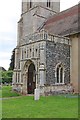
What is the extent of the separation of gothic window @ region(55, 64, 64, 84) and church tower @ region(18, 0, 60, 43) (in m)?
10.5

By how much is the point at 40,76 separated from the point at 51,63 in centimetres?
170

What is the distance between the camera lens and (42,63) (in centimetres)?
2008

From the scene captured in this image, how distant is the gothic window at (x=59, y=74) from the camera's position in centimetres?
2125

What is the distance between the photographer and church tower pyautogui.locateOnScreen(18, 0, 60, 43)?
3104 cm

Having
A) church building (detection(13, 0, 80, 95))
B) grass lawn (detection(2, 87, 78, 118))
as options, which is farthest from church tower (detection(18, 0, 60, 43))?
grass lawn (detection(2, 87, 78, 118))

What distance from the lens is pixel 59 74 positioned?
70.5 feet

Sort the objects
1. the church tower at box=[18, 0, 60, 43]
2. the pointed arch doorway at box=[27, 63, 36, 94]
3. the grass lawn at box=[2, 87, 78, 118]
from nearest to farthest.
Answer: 1. the grass lawn at box=[2, 87, 78, 118]
2. the pointed arch doorway at box=[27, 63, 36, 94]
3. the church tower at box=[18, 0, 60, 43]

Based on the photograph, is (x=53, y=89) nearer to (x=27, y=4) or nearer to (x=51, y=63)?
(x=51, y=63)

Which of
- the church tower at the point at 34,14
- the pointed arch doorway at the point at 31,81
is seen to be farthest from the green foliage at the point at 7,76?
the pointed arch doorway at the point at 31,81

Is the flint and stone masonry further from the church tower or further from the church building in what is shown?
the church tower

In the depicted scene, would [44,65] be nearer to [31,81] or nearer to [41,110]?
[31,81]

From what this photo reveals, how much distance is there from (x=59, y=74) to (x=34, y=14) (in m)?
12.4

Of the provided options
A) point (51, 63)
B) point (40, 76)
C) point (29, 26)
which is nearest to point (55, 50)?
point (51, 63)

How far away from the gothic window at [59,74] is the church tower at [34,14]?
10.5 m
